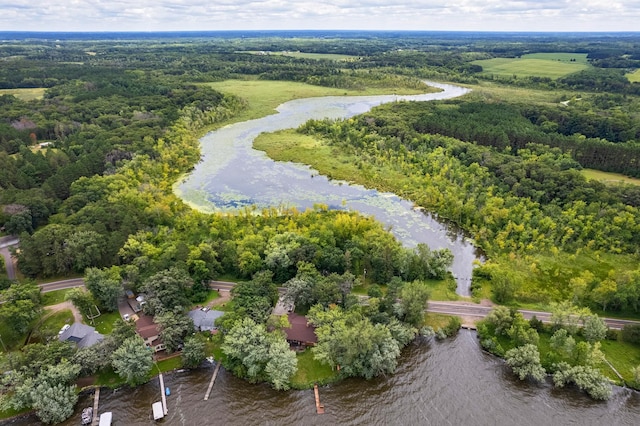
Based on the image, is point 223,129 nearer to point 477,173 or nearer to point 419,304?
point 477,173

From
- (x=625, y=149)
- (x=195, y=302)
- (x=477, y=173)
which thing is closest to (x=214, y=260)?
(x=195, y=302)

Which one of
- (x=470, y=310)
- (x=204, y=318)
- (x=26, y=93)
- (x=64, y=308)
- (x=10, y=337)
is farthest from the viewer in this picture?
(x=26, y=93)

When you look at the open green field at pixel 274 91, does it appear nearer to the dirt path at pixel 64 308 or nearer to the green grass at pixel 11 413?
the dirt path at pixel 64 308

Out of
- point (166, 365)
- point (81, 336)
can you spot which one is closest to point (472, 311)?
point (166, 365)

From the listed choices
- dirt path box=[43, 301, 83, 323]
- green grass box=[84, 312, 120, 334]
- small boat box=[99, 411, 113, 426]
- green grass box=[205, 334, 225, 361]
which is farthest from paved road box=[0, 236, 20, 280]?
green grass box=[205, 334, 225, 361]

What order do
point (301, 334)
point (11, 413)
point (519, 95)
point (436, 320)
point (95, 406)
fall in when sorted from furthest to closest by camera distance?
point (519, 95), point (436, 320), point (301, 334), point (95, 406), point (11, 413)

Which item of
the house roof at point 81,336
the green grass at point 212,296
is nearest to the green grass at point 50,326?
the house roof at point 81,336

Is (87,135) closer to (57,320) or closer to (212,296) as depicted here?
(57,320)
